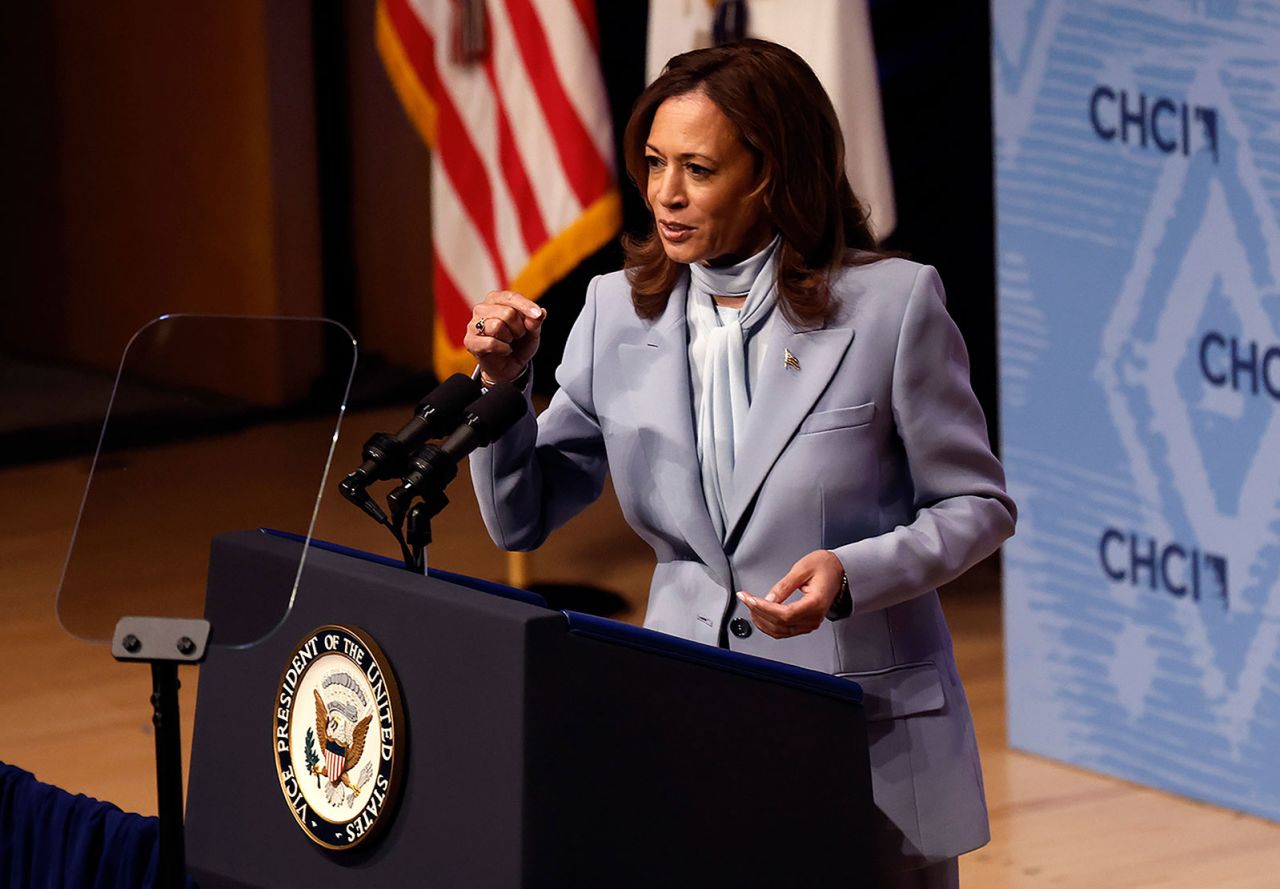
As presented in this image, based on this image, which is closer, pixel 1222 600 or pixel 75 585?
pixel 75 585

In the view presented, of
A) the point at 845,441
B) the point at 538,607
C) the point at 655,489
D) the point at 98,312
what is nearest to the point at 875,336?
Answer: the point at 845,441

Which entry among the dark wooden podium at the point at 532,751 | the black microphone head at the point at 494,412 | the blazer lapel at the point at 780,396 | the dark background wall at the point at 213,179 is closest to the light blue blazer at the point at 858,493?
the blazer lapel at the point at 780,396

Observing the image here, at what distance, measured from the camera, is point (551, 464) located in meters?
2.34

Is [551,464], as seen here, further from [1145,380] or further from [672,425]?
[1145,380]

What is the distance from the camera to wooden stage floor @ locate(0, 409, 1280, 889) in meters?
3.99

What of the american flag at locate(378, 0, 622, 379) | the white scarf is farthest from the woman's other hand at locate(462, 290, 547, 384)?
the american flag at locate(378, 0, 622, 379)

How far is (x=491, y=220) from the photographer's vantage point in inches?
218

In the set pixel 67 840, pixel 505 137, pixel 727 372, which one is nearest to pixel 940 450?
pixel 727 372

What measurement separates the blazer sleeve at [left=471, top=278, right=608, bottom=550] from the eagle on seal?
474 mm

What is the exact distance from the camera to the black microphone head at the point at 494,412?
184cm

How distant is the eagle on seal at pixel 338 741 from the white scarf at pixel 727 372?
1.78 ft

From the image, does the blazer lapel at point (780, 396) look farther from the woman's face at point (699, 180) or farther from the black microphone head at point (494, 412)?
the black microphone head at point (494, 412)

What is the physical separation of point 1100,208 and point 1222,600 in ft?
2.76

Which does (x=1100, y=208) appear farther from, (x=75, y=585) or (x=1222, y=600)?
(x=75, y=585)
